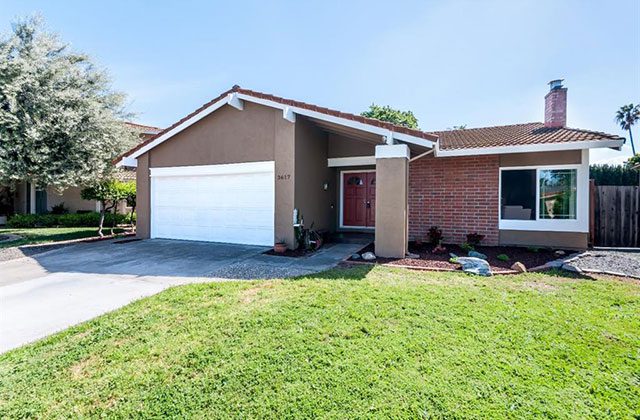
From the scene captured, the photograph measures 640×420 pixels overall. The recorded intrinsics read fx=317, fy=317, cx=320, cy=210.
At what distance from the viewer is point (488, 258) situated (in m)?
8.94

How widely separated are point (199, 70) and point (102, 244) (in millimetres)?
8917

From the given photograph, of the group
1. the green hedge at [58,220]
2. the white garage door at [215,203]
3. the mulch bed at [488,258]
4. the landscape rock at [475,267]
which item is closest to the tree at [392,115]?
the white garage door at [215,203]

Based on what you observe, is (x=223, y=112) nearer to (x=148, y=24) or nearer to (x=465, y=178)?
(x=148, y=24)

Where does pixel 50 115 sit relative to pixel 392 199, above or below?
above

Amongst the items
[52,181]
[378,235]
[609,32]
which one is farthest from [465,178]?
[52,181]

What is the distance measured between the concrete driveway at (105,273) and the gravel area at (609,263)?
19.8ft

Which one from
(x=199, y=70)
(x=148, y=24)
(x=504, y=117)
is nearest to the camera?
(x=148, y=24)

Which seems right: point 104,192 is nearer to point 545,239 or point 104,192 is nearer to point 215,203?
point 215,203

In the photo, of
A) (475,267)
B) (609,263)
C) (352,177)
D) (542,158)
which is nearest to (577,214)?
(542,158)

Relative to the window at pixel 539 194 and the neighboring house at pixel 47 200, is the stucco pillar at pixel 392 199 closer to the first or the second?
the window at pixel 539 194

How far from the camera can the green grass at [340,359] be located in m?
2.94

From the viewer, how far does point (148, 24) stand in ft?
39.7

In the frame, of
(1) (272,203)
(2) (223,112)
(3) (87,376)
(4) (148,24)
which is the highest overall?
(4) (148,24)

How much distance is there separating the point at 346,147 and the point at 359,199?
2.23 meters
